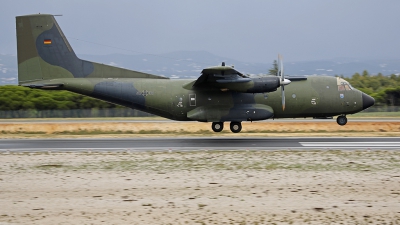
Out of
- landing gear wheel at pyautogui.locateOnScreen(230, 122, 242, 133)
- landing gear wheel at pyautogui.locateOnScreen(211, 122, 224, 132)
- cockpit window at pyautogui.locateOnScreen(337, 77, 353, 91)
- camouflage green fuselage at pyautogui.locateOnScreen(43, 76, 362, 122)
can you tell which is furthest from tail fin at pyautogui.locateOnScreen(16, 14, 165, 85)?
cockpit window at pyautogui.locateOnScreen(337, 77, 353, 91)

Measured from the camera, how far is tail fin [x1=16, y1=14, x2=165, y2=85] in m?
27.0

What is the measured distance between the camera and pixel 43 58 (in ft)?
88.6

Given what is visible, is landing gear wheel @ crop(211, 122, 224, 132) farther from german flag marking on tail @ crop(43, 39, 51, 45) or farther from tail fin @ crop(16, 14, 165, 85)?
german flag marking on tail @ crop(43, 39, 51, 45)

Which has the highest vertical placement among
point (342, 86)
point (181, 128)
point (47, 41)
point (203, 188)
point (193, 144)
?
point (47, 41)

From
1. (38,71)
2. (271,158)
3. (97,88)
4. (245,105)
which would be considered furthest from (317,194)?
(38,71)

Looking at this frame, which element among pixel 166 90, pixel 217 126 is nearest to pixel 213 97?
pixel 217 126

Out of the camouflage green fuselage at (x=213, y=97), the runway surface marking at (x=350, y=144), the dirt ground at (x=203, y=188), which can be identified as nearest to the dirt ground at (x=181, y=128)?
the camouflage green fuselage at (x=213, y=97)

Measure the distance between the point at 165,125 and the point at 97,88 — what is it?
6.60 metres

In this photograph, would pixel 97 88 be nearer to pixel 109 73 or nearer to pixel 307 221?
pixel 109 73

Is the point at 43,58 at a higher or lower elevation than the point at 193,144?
higher

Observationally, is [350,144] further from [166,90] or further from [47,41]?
[47,41]

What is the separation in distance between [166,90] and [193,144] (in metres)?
5.40

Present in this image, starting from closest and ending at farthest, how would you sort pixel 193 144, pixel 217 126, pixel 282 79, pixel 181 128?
pixel 193 144 → pixel 282 79 → pixel 217 126 → pixel 181 128

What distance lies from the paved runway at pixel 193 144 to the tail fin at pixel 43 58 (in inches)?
162
